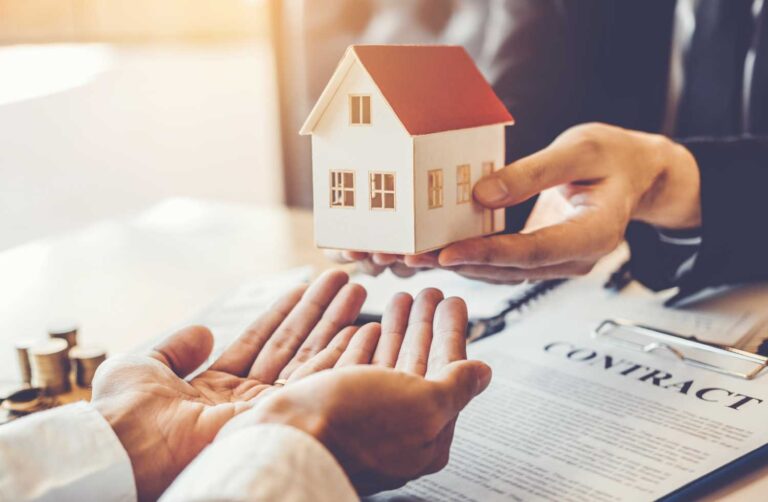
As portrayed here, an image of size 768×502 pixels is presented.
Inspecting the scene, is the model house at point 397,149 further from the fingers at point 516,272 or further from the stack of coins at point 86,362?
the stack of coins at point 86,362

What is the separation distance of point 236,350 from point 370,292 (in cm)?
36

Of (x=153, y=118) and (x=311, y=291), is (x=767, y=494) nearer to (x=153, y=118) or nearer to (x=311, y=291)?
(x=311, y=291)

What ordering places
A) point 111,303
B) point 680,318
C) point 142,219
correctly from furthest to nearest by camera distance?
1. point 142,219
2. point 111,303
3. point 680,318

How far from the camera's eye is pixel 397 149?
2.43 ft

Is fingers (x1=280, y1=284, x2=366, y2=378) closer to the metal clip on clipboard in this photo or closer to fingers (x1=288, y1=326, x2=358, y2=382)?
fingers (x1=288, y1=326, x2=358, y2=382)

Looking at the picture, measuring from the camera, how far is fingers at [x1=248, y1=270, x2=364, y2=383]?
0.81 m

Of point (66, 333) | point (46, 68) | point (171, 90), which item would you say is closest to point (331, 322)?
point (66, 333)

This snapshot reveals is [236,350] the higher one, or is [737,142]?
[737,142]

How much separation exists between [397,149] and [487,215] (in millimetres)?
163

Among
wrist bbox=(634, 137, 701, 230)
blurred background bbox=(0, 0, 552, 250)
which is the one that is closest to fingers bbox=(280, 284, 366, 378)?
wrist bbox=(634, 137, 701, 230)

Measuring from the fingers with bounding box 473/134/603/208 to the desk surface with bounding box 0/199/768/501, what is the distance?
54 centimetres

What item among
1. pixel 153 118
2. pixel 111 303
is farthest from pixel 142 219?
pixel 153 118

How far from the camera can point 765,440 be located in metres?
0.70

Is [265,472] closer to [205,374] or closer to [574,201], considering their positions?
[205,374]
